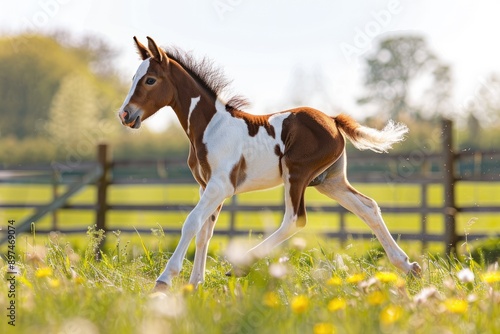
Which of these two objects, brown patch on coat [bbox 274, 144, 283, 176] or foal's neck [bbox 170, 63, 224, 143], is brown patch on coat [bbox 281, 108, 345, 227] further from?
foal's neck [bbox 170, 63, 224, 143]

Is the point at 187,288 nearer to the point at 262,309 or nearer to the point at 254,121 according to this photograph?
the point at 262,309

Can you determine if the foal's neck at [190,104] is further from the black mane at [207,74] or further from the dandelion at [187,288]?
the dandelion at [187,288]

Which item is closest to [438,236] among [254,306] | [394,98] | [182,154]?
[254,306]

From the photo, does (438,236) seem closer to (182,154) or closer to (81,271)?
(81,271)

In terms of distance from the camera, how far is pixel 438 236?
359 inches

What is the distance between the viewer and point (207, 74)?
5.13m

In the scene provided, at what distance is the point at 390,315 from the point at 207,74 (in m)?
2.76

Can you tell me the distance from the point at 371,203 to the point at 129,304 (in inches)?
97.1

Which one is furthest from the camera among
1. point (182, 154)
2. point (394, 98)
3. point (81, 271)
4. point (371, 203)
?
point (394, 98)

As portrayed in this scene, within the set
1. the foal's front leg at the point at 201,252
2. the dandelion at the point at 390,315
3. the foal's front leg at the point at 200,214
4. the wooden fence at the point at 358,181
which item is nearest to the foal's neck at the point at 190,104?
the foal's front leg at the point at 200,214

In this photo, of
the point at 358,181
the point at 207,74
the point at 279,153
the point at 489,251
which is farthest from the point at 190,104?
the point at 358,181

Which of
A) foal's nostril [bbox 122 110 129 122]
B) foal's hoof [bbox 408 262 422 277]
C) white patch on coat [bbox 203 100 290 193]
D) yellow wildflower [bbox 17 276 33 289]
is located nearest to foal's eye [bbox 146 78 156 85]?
foal's nostril [bbox 122 110 129 122]

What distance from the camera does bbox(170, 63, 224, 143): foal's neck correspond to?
16.2 feet

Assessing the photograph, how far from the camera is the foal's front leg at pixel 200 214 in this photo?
4.47 m
